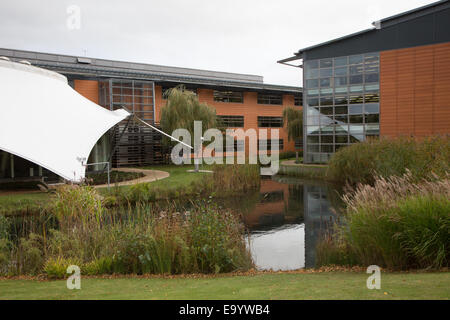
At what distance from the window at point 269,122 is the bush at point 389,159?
17.2m

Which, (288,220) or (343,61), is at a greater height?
(343,61)

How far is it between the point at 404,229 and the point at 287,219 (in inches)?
247

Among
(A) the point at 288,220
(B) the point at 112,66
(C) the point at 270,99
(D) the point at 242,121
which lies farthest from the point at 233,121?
(A) the point at 288,220

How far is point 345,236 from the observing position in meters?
6.33

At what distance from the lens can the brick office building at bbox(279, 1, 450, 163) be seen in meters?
20.1

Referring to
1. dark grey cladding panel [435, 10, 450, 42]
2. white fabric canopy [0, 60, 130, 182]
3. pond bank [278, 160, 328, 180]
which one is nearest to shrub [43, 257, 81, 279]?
white fabric canopy [0, 60, 130, 182]

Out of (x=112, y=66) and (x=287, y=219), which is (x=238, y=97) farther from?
(x=287, y=219)

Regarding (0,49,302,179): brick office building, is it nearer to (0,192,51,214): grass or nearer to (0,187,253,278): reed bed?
(0,192,51,214): grass

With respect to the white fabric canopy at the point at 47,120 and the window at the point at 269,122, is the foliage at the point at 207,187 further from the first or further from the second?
the window at the point at 269,122

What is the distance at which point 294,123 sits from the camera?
2867 cm

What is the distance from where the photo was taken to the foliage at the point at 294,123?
94.3ft
